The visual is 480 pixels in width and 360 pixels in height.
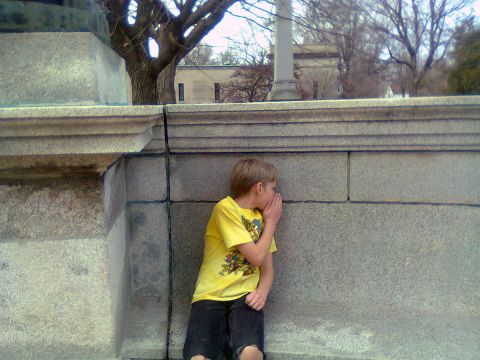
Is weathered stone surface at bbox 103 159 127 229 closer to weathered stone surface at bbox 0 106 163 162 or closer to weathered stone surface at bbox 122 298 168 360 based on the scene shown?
weathered stone surface at bbox 0 106 163 162

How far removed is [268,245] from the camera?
2.40m

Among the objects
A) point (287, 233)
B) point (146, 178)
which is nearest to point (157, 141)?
point (146, 178)

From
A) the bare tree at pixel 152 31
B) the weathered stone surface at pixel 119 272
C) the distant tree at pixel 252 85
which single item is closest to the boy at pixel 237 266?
the weathered stone surface at pixel 119 272

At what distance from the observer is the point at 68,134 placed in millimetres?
1831

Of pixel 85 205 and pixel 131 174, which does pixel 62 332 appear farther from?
pixel 131 174

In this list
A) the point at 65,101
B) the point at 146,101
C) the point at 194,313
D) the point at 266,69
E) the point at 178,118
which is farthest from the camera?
the point at 266,69

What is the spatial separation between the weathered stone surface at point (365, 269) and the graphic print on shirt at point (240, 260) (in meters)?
0.26

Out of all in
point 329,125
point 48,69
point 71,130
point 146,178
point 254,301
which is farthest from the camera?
point 146,178

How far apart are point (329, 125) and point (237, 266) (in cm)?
91

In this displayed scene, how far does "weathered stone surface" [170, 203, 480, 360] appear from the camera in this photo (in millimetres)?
2508

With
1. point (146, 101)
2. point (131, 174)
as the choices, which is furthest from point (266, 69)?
point (131, 174)

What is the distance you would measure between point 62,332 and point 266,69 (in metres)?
17.4

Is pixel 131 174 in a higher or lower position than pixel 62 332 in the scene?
higher

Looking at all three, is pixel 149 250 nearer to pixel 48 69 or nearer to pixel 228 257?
Answer: pixel 228 257
